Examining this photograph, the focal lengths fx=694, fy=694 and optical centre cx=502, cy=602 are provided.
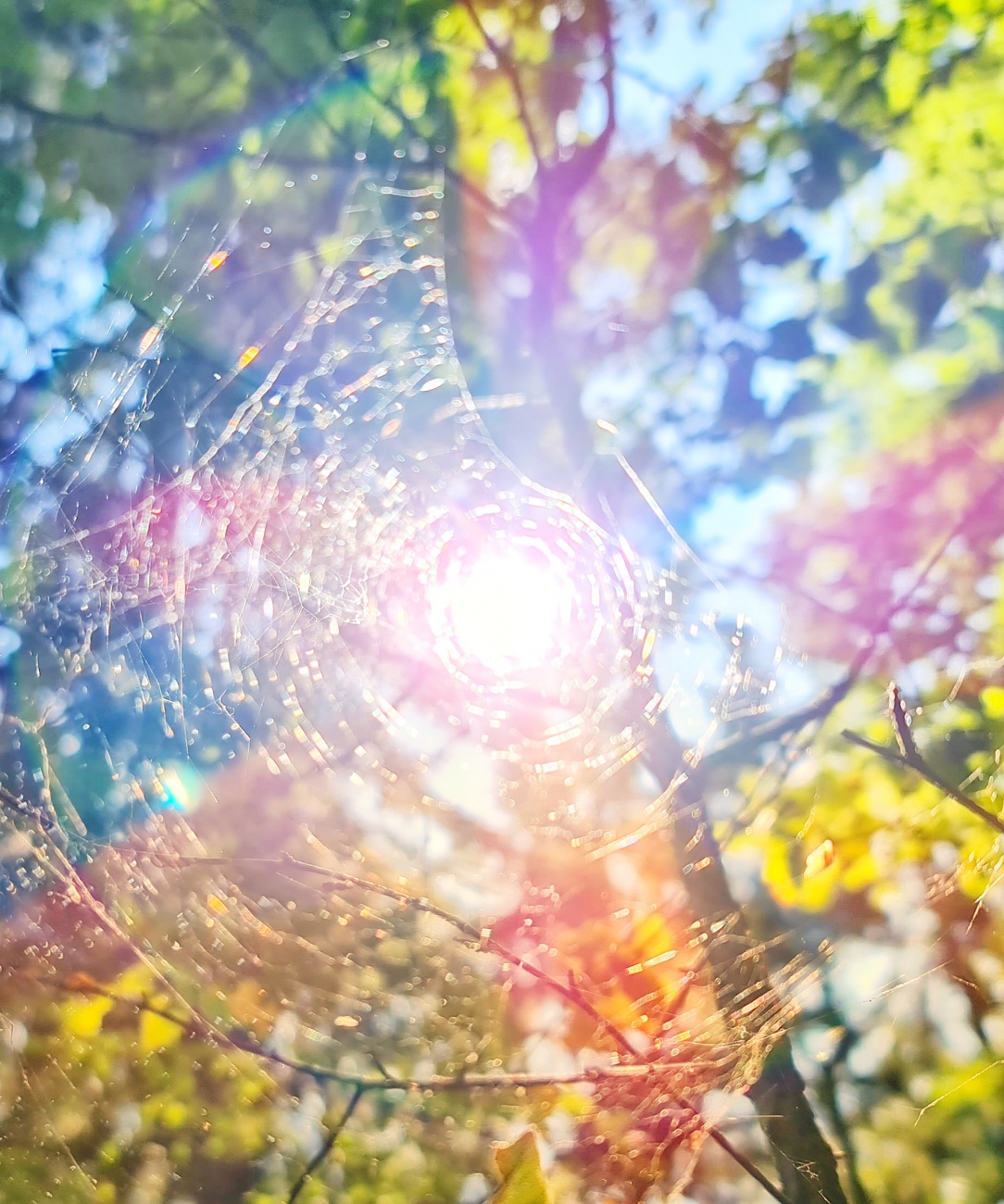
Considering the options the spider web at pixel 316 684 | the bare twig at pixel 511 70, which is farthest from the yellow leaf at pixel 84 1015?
the bare twig at pixel 511 70

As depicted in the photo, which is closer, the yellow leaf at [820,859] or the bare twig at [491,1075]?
the bare twig at [491,1075]

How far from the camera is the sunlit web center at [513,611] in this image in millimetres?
1046

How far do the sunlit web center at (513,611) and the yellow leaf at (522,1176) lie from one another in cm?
59

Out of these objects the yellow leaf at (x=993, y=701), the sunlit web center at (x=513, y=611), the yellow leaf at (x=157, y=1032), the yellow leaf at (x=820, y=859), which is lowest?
the yellow leaf at (x=820, y=859)

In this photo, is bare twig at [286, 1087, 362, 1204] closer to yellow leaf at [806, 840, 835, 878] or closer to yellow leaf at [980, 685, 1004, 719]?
yellow leaf at [806, 840, 835, 878]

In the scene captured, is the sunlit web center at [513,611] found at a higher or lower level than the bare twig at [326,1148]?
higher

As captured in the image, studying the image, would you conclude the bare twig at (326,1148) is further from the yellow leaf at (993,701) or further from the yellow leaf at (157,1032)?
the yellow leaf at (993,701)

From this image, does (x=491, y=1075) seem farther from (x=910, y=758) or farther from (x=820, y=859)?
(x=910, y=758)

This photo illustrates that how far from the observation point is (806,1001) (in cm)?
103

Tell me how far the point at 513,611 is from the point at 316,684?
397 mm

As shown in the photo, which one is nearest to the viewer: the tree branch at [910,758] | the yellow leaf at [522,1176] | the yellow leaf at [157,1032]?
the yellow leaf at [522,1176]

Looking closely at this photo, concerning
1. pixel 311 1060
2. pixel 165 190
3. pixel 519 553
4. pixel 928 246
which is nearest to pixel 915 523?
pixel 928 246

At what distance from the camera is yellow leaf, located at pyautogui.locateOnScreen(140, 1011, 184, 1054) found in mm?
1302

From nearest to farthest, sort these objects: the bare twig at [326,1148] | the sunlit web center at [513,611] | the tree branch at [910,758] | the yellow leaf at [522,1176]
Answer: the yellow leaf at [522,1176]
the tree branch at [910,758]
the sunlit web center at [513,611]
the bare twig at [326,1148]
